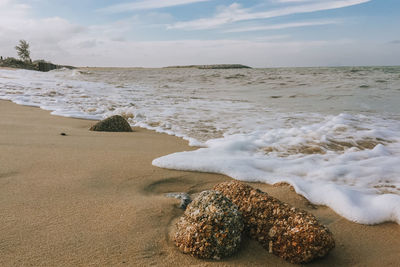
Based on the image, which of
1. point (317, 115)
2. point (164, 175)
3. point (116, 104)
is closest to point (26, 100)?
point (116, 104)

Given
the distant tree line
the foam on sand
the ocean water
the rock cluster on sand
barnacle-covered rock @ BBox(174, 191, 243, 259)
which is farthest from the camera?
the distant tree line

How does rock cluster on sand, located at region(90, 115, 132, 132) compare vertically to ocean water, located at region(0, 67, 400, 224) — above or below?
above

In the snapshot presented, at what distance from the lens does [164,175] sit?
2707mm

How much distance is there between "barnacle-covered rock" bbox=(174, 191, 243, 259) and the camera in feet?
4.97

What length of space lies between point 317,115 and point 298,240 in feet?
16.9

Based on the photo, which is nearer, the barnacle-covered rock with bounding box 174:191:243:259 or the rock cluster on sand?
the barnacle-covered rock with bounding box 174:191:243:259

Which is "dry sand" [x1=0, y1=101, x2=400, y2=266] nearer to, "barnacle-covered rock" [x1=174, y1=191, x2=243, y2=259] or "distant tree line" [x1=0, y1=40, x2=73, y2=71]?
"barnacle-covered rock" [x1=174, y1=191, x2=243, y2=259]

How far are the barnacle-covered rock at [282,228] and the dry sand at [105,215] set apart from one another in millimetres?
62

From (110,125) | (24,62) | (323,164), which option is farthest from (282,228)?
(24,62)

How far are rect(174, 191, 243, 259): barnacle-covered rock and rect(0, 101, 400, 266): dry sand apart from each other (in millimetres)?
48

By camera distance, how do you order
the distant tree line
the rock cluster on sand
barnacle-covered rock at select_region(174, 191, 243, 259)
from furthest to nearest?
the distant tree line
the rock cluster on sand
barnacle-covered rock at select_region(174, 191, 243, 259)

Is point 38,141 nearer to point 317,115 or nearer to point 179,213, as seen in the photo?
point 179,213

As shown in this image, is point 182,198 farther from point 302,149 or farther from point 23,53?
point 23,53

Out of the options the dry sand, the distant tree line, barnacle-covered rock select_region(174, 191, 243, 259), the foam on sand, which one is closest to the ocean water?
the foam on sand
